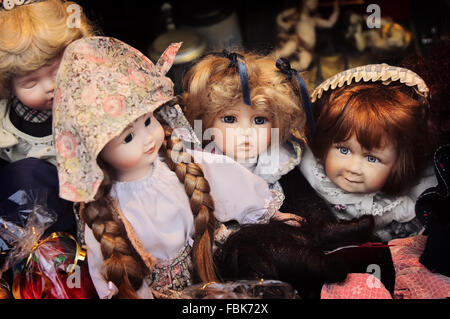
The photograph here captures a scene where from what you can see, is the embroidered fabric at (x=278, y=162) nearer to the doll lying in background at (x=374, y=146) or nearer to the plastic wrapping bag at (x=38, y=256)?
the doll lying in background at (x=374, y=146)

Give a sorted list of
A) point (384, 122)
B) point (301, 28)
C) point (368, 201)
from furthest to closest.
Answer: point (301, 28) → point (368, 201) → point (384, 122)

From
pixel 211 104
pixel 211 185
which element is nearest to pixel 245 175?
pixel 211 185

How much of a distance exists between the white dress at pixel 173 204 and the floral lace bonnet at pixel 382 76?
0.39m

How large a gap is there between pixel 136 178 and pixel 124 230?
0.15 metres

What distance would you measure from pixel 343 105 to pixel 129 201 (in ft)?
2.18

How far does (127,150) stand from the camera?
1.31m

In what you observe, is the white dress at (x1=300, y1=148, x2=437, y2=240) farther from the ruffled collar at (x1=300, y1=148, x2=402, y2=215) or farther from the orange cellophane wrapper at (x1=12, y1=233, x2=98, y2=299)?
the orange cellophane wrapper at (x1=12, y1=233, x2=98, y2=299)

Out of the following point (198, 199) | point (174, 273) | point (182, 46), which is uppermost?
point (182, 46)

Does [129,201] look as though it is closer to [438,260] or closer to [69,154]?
[69,154]

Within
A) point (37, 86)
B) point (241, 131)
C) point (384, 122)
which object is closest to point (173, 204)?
point (241, 131)

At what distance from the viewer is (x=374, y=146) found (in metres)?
1.42

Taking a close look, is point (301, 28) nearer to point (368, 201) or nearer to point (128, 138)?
point (368, 201)

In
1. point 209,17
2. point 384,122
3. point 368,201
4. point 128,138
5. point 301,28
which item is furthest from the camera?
point 301,28

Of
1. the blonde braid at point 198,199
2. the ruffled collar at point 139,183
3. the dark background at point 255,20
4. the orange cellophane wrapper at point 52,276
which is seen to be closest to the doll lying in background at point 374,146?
the dark background at point 255,20
